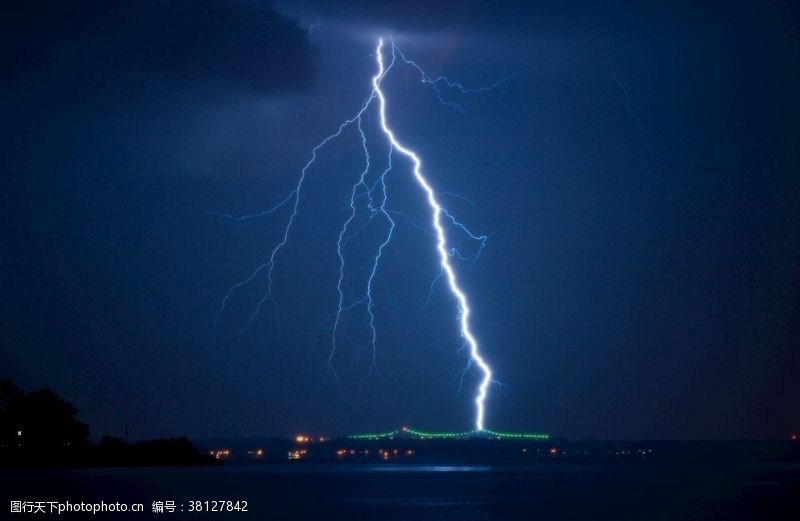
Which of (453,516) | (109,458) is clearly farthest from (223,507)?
(109,458)

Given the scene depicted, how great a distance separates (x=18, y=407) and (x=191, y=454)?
18922mm

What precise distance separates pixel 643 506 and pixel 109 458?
169ft

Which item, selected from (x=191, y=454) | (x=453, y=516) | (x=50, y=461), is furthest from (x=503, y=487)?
(x=191, y=454)

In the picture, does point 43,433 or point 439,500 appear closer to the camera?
point 439,500

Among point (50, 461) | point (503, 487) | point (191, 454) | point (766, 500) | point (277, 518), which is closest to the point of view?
point (277, 518)

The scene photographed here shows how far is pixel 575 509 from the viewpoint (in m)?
31.2

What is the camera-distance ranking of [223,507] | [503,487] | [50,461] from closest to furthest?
[223,507] < [503,487] < [50,461]

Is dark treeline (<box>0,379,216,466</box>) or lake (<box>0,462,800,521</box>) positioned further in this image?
dark treeline (<box>0,379,216,466</box>)

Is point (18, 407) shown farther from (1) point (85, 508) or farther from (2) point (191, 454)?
(1) point (85, 508)

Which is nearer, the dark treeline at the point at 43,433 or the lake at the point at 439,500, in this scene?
the lake at the point at 439,500

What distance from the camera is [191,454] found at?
86.8 meters

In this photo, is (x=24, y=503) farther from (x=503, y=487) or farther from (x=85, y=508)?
(x=503, y=487)

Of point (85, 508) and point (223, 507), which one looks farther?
point (223, 507)

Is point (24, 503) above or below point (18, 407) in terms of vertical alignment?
below
